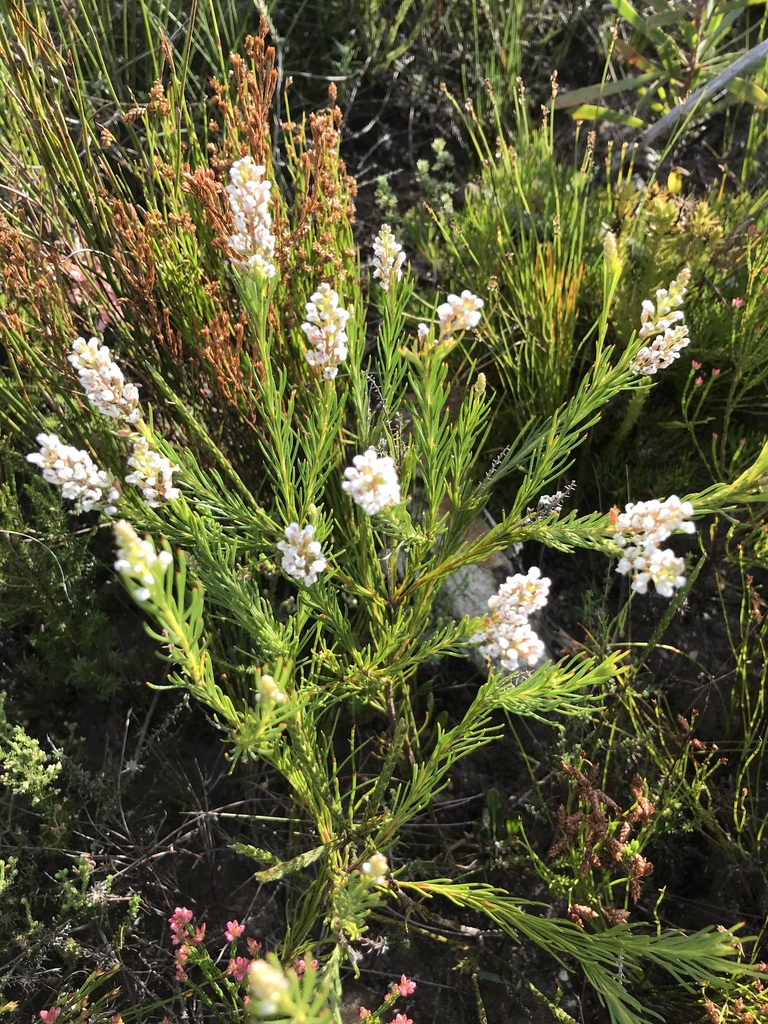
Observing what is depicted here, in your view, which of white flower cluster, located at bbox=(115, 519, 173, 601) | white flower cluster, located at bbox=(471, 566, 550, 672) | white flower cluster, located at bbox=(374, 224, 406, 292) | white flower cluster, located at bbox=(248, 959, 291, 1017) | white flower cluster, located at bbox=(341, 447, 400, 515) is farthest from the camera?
white flower cluster, located at bbox=(374, 224, 406, 292)

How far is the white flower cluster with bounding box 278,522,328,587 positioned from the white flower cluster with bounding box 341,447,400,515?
0.42 feet

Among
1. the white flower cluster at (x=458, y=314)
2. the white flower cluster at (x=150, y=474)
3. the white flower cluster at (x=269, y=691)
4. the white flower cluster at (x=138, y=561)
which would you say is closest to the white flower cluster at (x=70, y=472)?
the white flower cluster at (x=150, y=474)

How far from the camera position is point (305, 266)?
5.42 feet

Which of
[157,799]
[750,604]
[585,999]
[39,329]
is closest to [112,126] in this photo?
[39,329]

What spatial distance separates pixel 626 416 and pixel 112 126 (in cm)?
212

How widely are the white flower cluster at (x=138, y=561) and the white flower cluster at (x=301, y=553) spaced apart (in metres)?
0.29

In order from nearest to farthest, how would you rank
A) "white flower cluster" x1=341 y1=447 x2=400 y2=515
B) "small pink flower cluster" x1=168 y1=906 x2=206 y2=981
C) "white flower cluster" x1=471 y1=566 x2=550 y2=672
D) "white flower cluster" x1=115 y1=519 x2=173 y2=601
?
"white flower cluster" x1=115 y1=519 x2=173 y2=601, "white flower cluster" x1=341 y1=447 x2=400 y2=515, "white flower cluster" x1=471 y1=566 x2=550 y2=672, "small pink flower cluster" x1=168 y1=906 x2=206 y2=981

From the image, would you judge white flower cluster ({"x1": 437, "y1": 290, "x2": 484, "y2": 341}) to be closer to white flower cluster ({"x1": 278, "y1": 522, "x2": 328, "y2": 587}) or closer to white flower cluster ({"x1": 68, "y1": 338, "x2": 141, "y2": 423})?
white flower cluster ({"x1": 278, "y1": 522, "x2": 328, "y2": 587})

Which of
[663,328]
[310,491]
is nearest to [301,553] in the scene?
[310,491]

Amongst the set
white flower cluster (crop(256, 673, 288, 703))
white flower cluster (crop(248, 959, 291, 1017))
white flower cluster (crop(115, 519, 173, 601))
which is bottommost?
white flower cluster (crop(248, 959, 291, 1017))

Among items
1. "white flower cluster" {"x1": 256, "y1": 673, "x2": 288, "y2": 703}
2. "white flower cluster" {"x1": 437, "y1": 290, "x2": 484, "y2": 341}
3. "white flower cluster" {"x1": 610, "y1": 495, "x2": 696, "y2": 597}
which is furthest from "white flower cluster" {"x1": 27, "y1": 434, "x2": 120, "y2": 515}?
"white flower cluster" {"x1": 610, "y1": 495, "x2": 696, "y2": 597}

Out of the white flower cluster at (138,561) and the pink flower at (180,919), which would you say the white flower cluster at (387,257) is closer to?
the white flower cluster at (138,561)

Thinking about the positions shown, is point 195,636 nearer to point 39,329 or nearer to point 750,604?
point 39,329

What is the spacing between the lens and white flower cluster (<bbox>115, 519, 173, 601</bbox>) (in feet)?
2.33
